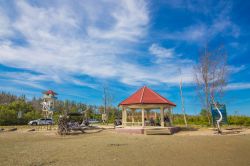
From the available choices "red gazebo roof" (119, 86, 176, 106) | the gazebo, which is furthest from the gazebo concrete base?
"red gazebo roof" (119, 86, 176, 106)

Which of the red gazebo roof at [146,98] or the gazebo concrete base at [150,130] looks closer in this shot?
the gazebo concrete base at [150,130]

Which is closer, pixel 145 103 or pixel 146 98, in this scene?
pixel 145 103

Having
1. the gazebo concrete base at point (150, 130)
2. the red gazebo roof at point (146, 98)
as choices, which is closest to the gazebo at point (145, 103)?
the red gazebo roof at point (146, 98)

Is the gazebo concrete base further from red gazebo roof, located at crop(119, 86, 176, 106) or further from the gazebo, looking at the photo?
red gazebo roof, located at crop(119, 86, 176, 106)

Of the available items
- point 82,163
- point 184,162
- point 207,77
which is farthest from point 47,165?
point 207,77

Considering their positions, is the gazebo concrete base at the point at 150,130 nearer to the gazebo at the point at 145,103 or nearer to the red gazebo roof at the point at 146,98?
the gazebo at the point at 145,103

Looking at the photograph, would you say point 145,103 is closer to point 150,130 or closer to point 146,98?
point 146,98

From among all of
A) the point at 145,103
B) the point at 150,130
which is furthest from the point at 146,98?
the point at 150,130

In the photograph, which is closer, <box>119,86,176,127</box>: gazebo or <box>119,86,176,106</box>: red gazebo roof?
<box>119,86,176,127</box>: gazebo

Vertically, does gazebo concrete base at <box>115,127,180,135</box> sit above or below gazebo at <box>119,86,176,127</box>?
below

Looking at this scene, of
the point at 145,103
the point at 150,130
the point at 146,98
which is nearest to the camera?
the point at 150,130

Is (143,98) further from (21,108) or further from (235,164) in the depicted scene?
(21,108)

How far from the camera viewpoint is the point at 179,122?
34875mm

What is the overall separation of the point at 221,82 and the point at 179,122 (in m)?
11.7
